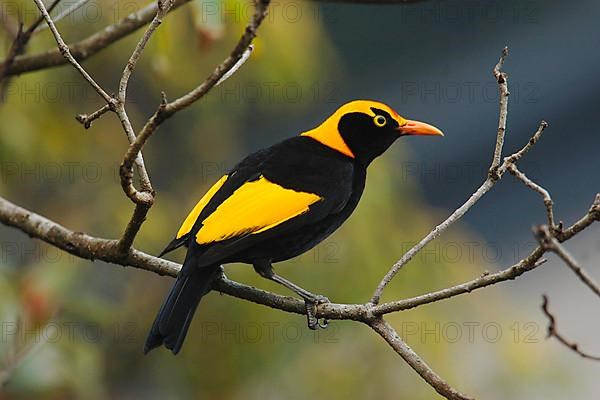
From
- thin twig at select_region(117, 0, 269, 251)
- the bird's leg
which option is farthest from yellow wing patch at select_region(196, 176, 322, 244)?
thin twig at select_region(117, 0, 269, 251)

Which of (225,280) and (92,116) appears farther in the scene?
(225,280)

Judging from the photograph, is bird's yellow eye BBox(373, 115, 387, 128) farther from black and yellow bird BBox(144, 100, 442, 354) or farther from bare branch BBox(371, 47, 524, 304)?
bare branch BBox(371, 47, 524, 304)

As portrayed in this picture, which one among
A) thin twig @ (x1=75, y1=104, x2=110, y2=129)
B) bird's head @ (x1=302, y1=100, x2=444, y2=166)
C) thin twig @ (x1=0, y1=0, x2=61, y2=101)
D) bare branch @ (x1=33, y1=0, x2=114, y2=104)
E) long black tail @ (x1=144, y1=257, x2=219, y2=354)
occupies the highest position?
bird's head @ (x1=302, y1=100, x2=444, y2=166)

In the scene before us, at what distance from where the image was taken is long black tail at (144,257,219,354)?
3221 millimetres

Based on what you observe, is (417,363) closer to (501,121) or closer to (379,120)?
(501,121)

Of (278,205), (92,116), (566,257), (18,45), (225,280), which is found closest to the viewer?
(566,257)

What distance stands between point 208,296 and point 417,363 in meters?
2.75

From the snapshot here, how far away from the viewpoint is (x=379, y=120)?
438 centimetres

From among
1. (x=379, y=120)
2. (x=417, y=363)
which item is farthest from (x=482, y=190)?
(x=379, y=120)

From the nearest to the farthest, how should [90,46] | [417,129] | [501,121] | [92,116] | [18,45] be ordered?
[92,116], [501,121], [18,45], [90,46], [417,129]

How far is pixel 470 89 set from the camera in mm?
10977

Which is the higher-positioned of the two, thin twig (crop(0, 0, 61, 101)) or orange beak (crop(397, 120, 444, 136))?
A: orange beak (crop(397, 120, 444, 136))

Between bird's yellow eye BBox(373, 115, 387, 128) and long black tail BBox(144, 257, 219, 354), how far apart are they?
1237 mm

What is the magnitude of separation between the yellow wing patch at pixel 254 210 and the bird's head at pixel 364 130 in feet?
1.97
